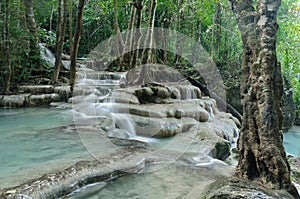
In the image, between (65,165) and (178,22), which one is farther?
(178,22)

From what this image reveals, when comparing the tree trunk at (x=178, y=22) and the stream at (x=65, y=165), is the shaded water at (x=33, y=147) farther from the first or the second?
the tree trunk at (x=178, y=22)

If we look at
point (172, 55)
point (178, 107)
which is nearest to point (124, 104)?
point (178, 107)

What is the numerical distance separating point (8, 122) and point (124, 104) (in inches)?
121

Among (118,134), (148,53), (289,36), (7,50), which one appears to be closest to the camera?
(118,134)

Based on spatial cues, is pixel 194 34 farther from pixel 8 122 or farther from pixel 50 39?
pixel 8 122

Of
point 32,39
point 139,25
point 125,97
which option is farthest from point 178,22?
point 125,97

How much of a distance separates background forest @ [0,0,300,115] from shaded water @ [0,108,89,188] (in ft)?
10.7

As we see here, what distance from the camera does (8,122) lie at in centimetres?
681

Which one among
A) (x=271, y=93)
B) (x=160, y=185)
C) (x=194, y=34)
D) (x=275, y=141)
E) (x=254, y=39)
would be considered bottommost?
(x=160, y=185)

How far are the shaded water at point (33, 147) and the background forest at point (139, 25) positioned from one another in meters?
3.28

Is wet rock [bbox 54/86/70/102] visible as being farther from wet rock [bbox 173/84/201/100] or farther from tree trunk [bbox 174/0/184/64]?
tree trunk [bbox 174/0/184/64]

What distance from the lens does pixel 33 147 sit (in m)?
4.56

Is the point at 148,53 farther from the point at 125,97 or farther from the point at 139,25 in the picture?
the point at 125,97

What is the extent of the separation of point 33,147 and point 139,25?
20.3 ft
